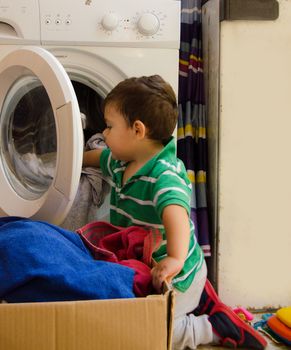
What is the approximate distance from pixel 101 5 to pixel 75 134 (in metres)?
0.54

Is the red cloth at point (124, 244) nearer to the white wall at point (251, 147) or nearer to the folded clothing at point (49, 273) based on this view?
the folded clothing at point (49, 273)

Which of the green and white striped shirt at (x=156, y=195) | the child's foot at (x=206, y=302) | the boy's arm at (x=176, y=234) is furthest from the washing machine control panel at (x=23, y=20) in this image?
the child's foot at (x=206, y=302)

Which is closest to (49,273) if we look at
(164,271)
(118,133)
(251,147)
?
(164,271)

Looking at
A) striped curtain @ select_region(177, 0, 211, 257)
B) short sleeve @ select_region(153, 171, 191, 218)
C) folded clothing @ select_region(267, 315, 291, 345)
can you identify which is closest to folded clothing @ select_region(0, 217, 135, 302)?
short sleeve @ select_region(153, 171, 191, 218)

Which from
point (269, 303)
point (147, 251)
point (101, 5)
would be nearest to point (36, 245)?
point (147, 251)

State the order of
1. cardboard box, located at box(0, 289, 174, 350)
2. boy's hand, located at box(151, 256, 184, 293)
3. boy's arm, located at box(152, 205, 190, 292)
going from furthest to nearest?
boy's arm, located at box(152, 205, 190, 292) → boy's hand, located at box(151, 256, 184, 293) → cardboard box, located at box(0, 289, 174, 350)

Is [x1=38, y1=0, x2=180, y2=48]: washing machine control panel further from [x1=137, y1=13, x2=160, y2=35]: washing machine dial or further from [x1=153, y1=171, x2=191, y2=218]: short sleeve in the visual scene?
[x1=153, y1=171, x2=191, y2=218]: short sleeve

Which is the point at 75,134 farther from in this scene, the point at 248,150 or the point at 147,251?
the point at 248,150

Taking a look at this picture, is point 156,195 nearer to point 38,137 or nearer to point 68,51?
point 38,137

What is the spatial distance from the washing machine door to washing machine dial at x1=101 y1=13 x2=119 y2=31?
0.88 feet

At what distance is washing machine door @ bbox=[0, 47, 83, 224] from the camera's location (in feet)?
3.50

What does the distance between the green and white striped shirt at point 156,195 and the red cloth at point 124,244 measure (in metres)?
0.06

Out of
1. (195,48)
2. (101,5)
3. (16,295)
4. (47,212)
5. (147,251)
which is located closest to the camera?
(16,295)

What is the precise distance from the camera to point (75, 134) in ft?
3.44
